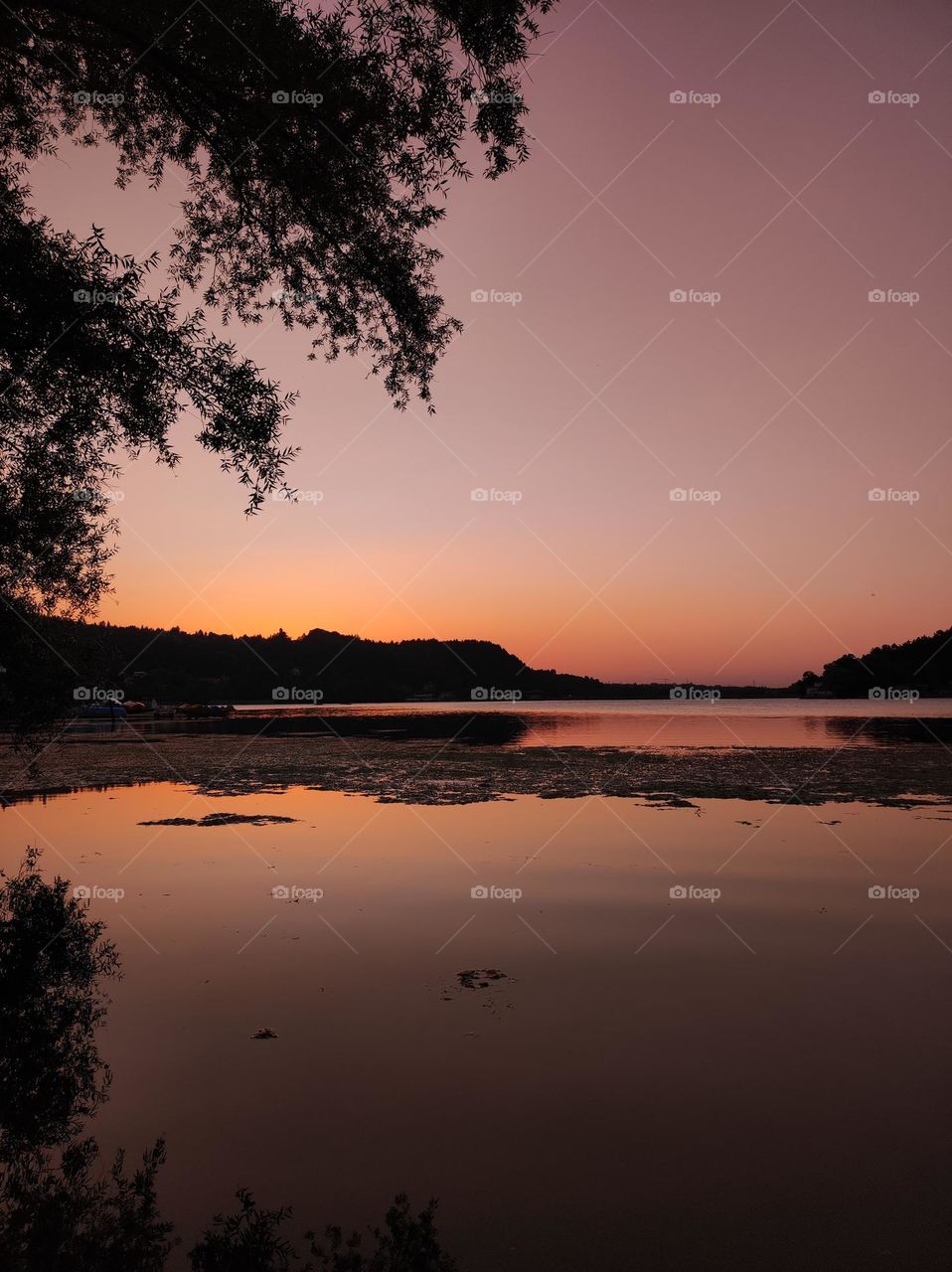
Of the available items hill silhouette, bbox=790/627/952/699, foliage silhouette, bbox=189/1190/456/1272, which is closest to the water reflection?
foliage silhouette, bbox=189/1190/456/1272

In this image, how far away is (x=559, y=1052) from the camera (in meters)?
5.45

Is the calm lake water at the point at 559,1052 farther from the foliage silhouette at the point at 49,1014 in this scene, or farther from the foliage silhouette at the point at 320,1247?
the foliage silhouette at the point at 49,1014

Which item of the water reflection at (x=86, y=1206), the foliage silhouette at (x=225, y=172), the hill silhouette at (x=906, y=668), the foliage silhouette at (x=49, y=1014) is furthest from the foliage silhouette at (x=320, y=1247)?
the hill silhouette at (x=906, y=668)

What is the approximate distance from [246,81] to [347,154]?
139 centimetres

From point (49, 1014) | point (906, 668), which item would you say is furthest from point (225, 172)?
point (906, 668)

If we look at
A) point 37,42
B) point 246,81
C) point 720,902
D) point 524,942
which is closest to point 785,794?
point 720,902

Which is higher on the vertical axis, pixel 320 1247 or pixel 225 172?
pixel 225 172

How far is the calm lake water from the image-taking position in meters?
3.86

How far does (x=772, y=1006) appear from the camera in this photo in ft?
20.5

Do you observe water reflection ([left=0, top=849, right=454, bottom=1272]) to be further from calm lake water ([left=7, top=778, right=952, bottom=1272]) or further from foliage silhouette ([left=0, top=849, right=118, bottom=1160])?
calm lake water ([left=7, top=778, right=952, bottom=1272])

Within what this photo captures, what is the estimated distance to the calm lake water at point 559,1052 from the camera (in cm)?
386

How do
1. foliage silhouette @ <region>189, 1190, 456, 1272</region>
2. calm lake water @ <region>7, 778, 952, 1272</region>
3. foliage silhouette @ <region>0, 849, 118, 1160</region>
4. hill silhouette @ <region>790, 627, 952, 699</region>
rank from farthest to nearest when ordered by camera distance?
hill silhouette @ <region>790, 627, 952, 699</region> → foliage silhouette @ <region>0, 849, 118, 1160</region> → calm lake water @ <region>7, 778, 952, 1272</region> → foliage silhouette @ <region>189, 1190, 456, 1272</region>

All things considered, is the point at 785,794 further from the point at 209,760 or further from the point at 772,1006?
the point at 209,760

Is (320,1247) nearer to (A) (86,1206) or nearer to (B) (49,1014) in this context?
(A) (86,1206)
